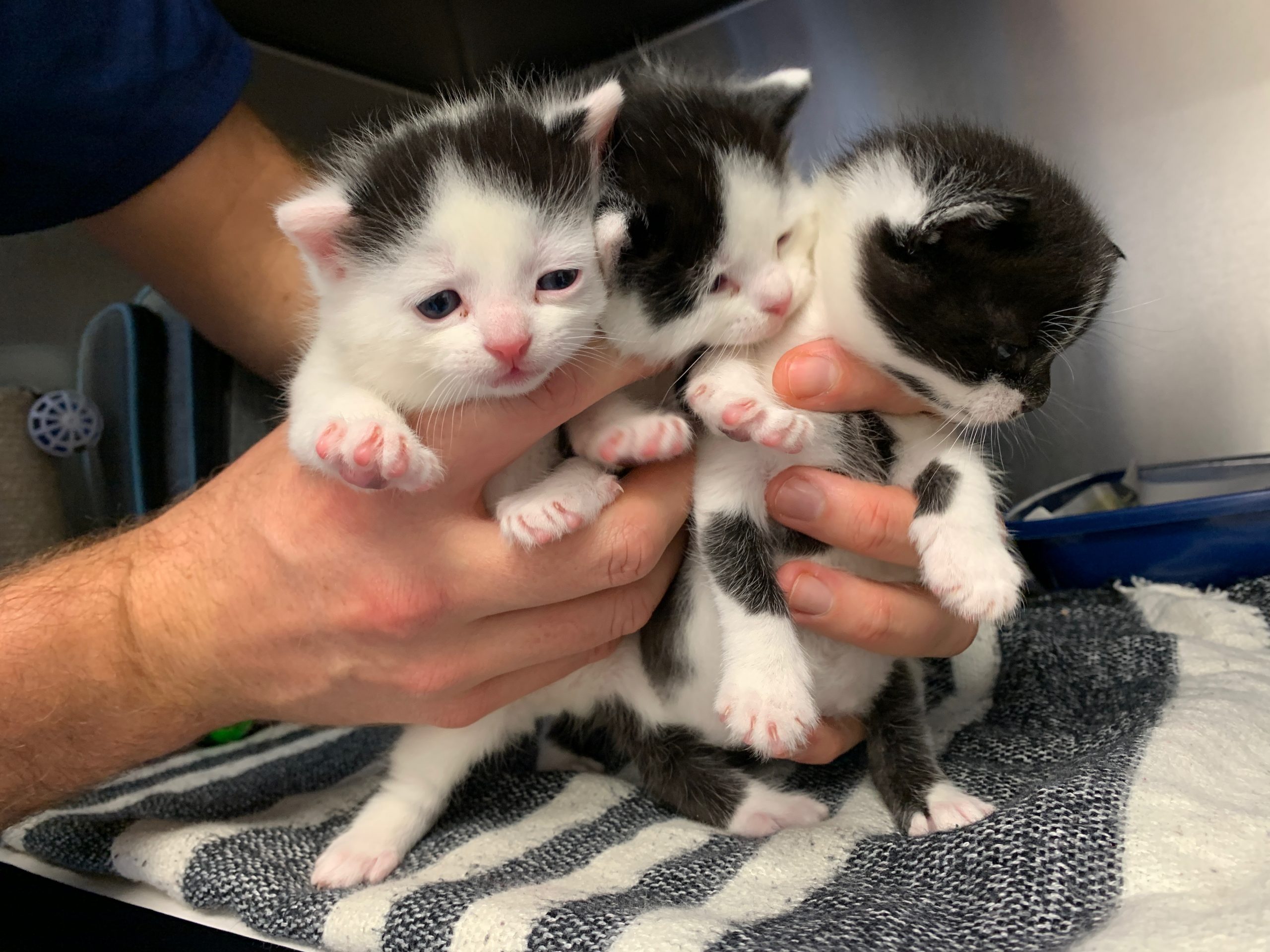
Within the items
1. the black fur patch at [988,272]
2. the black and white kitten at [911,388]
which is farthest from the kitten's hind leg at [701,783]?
the black fur patch at [988,272]

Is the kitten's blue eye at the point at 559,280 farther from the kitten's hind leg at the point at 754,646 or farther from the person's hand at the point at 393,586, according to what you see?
the kitten's hind leg at the point at 754,646

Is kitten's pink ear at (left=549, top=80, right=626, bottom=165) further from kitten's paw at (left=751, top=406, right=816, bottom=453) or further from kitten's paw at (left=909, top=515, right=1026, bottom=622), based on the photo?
kitten's paw at (left=909, top=515, right=1026, bottom=622)

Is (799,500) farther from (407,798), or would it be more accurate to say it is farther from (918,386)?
(407,798)

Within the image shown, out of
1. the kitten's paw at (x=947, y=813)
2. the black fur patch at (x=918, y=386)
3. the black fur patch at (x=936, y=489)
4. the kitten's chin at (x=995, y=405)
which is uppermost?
the black fur patch at (x=918, y=386)

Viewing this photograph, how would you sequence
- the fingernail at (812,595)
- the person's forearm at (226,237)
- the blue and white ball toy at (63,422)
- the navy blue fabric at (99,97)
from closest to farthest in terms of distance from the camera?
the fingernail at (812,595), the navy blue fabric at (99,97), the person's forearm at (226,237), the blue and white ball toy at (63,422)

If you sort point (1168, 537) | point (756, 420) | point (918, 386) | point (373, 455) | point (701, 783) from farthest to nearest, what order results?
point (1168, 537) < point (701, 783) < point (918, 386) < point (756, 420) < point (373, 455)

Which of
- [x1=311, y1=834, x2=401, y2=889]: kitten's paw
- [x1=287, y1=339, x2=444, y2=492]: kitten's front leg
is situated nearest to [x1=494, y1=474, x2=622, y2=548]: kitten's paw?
[x1=287, y1=339, x2=444, y2=492]: kitten's front leg

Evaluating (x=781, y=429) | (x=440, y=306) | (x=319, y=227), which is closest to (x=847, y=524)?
(x=781, y=429)

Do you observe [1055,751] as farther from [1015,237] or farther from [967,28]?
[967,28]
